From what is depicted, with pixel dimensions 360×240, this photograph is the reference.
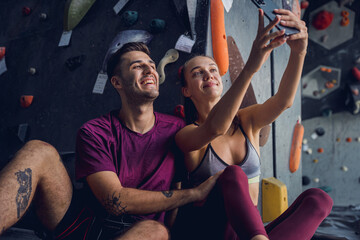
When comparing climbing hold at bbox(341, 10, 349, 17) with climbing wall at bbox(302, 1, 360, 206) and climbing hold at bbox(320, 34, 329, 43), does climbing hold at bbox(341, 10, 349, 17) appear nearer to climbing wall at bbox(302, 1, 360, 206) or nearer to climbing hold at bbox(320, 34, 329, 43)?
climbing wall at bbox(302, 1, 360, 206)

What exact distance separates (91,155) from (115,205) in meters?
0.25

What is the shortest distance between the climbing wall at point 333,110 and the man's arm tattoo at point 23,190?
11.1ft

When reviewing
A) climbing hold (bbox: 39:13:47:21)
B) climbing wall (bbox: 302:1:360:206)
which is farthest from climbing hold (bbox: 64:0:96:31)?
climbing wall (bbox: 302:1:360:206)

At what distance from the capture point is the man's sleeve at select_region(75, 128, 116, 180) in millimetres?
1303

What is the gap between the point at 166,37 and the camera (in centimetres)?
196

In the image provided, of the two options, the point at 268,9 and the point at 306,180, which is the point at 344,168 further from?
the point at 268,9

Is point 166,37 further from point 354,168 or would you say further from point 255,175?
point 354,168

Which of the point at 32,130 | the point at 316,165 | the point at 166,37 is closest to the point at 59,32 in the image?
the point at 32,130

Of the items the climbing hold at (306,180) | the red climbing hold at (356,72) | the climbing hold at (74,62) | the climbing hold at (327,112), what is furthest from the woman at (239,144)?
the red climbing hold at (356,72)

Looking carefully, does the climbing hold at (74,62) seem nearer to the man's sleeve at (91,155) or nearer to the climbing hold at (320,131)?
the man's sleeve at (91,155)

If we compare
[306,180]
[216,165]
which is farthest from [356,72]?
[216,165]

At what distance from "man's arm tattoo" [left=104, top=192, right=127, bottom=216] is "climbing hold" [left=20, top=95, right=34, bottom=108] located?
6.61ft

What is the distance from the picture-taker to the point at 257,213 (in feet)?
3.76

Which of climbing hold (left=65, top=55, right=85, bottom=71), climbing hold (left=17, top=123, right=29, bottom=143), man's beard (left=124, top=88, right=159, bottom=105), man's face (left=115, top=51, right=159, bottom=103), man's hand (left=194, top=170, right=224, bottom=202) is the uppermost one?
man's face (left=115, top=51, right=159, bottom=103)
